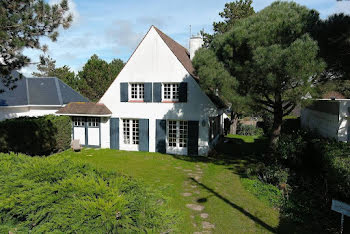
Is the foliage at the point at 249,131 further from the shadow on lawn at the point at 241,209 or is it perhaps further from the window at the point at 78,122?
the shadow on lawn at the point at 241,209

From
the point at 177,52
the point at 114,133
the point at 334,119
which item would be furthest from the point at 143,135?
the point at 334,119

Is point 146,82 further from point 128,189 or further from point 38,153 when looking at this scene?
point 128,189

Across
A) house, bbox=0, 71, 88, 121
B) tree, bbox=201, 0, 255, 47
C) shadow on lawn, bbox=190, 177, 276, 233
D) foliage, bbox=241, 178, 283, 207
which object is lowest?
shadow on lawn, bbox=190, 177, 276, 233

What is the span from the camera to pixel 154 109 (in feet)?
54.0

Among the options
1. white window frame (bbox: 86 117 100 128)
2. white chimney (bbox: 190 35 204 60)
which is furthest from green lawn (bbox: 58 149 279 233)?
white chimney (bbox: 190 35 204 60)

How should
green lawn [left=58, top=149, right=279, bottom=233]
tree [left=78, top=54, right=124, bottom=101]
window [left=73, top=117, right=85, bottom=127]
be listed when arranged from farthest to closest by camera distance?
tree [left=78, top=54, right=124, bottom=101] < window [left=73, top=117, right=85, bottom=127] < green lawn [left=58, top=149, right=279, bottom=233]

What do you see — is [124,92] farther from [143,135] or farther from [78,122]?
[78,122]

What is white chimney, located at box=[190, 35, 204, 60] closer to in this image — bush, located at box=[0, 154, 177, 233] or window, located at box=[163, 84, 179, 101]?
window, located at box=[163, 84, 179, 101]

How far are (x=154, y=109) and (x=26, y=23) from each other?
9.09 meters

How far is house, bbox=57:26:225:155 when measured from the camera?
15.7 m

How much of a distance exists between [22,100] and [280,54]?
1998 cm

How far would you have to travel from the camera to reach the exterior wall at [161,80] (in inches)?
615

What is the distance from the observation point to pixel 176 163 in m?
14.4

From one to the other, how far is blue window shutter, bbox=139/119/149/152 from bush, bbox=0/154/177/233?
11.1 m
